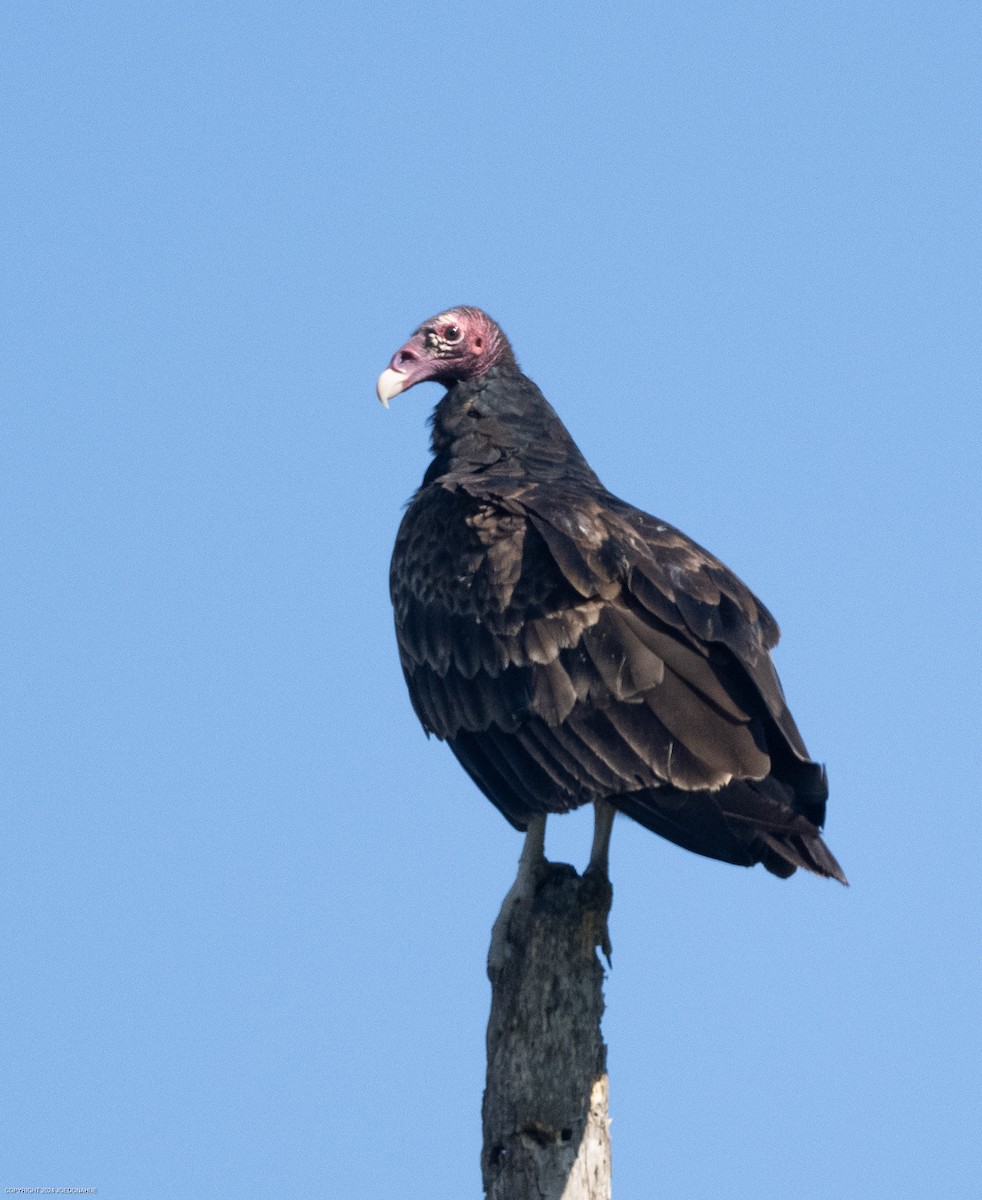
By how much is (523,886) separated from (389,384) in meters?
2.59

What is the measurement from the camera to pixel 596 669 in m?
5.90

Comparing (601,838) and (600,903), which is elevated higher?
(601,838)

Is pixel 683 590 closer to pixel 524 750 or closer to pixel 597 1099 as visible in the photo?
pixel 524 750

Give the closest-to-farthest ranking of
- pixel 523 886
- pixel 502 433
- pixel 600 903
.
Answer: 1. pixel 600 903
2. pixel 523 886
3. pixel 502 433

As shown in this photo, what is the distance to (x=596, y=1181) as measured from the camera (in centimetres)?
520

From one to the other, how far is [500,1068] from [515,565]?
1771 millimetres

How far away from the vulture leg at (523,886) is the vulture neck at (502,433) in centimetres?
153

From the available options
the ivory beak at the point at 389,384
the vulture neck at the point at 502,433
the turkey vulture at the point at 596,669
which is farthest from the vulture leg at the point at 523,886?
the ivory beak at the point at 389,384

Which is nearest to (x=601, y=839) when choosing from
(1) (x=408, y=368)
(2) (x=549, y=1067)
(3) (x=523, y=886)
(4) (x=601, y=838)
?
(4) (x=601, y=838)

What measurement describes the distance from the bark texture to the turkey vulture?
0.46 meters

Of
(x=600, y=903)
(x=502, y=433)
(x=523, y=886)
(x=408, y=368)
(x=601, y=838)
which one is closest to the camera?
(x=600, y=903)

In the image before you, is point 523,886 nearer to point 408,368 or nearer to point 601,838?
point 601,838

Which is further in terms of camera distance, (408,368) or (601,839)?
(408,368)

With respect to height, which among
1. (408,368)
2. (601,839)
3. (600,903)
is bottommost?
(600,903)
